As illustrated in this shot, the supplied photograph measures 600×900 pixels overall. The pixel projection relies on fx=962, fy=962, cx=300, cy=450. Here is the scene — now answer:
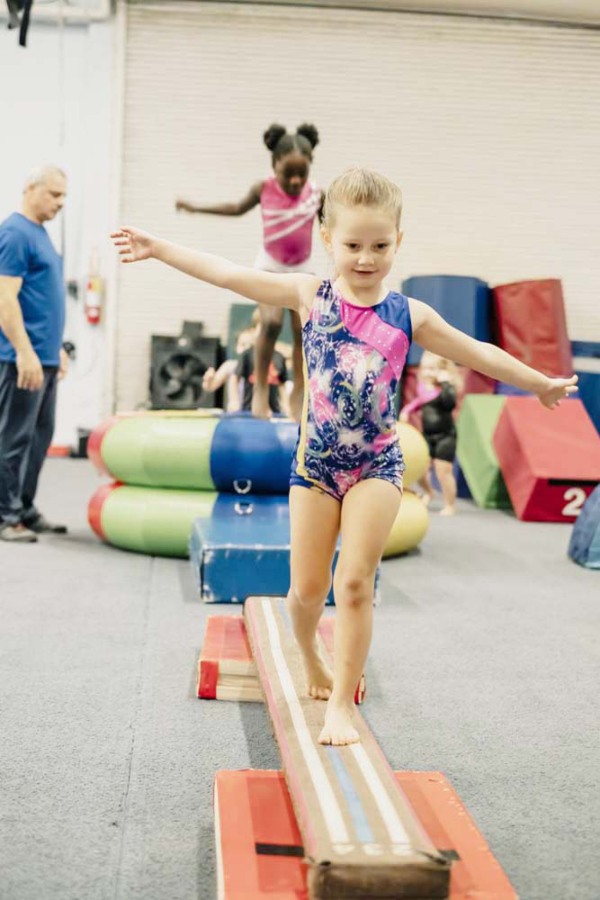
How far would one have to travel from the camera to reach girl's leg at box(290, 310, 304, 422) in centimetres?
454

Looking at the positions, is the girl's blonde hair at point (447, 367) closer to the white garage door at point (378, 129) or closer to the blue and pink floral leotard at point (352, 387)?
the white garage door at point (378, 129)

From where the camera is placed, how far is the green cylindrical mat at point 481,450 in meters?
7.53

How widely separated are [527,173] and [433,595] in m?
6.59

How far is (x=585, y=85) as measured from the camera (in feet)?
31.6

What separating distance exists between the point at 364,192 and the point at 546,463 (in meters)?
5.09

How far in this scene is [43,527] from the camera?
5.43 m

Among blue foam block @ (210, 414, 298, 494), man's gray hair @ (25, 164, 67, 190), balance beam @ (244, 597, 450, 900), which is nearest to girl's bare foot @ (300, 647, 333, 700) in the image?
balance beam @ (244, 597, 450, 900)

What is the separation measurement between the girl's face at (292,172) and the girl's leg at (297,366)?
1.88 feet

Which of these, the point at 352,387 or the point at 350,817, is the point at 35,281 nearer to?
the point at 352,387

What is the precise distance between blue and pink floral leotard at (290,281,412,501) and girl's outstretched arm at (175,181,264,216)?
2435 mm

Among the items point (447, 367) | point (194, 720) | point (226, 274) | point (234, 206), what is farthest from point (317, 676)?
point (447, 367)

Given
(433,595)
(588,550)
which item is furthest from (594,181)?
(433,595)

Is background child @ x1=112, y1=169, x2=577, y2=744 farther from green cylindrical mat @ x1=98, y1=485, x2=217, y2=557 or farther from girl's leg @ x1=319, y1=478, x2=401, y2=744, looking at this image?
green cylindrical mat @ x1=98, y1=485, x2=217, y2=557

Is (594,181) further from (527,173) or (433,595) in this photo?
(433,595)
